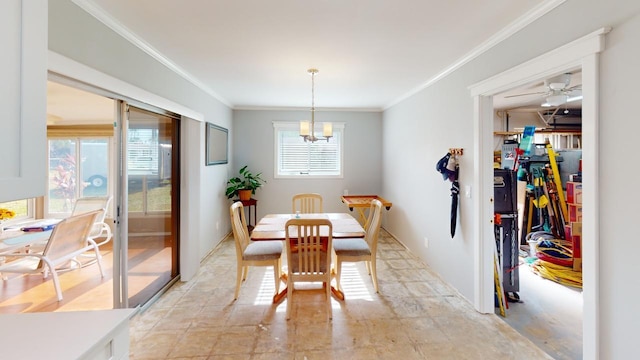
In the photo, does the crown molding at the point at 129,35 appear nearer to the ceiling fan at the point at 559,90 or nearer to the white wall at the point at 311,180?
the white wall at the point at 311,180

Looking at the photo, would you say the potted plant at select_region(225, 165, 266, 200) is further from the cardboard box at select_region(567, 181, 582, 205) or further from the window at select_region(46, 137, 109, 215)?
the cardboard box at select_region(567, 181, 582, 205)

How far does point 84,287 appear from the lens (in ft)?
10.4

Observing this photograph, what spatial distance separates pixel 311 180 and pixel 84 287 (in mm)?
3730

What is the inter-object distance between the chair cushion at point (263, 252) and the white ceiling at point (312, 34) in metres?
1.94

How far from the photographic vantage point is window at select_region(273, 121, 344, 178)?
5711mm

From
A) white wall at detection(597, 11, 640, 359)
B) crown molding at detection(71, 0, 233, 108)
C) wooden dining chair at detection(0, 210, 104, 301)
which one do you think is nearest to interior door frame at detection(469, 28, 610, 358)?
white wall at detection(597, 11, 640, 359)

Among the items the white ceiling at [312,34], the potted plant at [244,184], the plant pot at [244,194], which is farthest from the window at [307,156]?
the white ceiling at [312,34]

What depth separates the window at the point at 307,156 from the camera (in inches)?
225

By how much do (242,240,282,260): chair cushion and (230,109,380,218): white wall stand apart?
8.76 ft

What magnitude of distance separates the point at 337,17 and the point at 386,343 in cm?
249

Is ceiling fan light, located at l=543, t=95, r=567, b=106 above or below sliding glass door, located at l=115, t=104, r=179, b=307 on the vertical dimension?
above

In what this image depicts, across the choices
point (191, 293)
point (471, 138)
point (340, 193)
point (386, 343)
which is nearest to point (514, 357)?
point (386, 343)

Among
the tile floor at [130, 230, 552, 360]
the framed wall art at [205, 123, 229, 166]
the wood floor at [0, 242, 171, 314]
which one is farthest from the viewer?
the framed wall art at [205, 123, 229, 166]

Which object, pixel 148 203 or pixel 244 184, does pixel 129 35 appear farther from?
pixel 244 184
